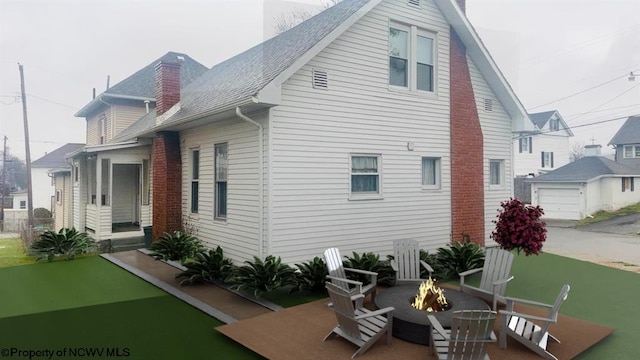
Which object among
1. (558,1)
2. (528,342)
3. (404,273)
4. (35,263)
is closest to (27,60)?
(35,263)

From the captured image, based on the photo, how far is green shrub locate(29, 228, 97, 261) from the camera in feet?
34.1

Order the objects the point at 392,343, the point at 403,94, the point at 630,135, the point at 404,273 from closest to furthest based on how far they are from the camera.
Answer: the point at 392,343 < the point at 404,273 < the point at 403,94 < the point at 630,135

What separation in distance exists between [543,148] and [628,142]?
5.86 m

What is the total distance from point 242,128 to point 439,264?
5337 mm

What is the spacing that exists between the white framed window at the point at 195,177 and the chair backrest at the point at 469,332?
837cm

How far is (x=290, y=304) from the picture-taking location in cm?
687

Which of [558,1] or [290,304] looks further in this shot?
[558,1]

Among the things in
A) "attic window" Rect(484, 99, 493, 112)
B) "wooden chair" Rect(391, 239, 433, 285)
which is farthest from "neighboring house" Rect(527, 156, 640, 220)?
"wooden chair" Rect(391, 239, 433, 285)

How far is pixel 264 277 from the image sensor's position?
23.4 ft

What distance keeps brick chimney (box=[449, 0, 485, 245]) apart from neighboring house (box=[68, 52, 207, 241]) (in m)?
8.18

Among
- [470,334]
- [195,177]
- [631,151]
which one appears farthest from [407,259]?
[631,151]

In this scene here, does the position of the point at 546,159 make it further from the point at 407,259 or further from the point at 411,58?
the point at 407,259

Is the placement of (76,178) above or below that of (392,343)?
above

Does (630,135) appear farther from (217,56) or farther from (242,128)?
(242,128)
